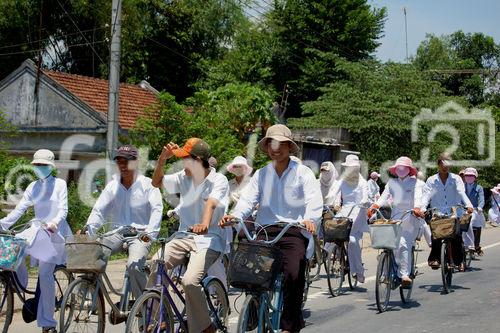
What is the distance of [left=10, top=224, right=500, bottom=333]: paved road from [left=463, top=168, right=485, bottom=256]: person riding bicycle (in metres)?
1.98

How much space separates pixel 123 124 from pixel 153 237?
1877 cm

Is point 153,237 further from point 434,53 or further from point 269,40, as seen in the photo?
point 434,53

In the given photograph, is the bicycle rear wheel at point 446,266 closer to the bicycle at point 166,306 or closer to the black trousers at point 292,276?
the bicycle at point 166,306

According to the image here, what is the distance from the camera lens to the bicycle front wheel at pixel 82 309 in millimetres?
6930

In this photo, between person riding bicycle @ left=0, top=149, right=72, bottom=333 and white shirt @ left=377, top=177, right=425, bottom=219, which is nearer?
person riding bicycle @ left=0, top=149, right=72, bottom=333

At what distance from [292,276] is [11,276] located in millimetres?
2720

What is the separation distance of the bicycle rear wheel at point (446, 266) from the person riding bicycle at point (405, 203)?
2.63 ft

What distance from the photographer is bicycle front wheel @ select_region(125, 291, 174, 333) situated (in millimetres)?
6289

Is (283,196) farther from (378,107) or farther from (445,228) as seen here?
(378,107)

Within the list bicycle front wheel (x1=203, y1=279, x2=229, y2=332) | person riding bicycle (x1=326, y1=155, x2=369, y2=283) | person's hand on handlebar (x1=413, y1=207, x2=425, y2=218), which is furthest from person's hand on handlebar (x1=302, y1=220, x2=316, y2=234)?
person riding bicycle (x1=326, y1=155, x2=369, y2=283)

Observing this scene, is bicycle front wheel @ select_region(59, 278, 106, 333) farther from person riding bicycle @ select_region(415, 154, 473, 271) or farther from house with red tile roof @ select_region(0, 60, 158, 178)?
house with red tile roof @ select_region(0, 60, 158, 178)

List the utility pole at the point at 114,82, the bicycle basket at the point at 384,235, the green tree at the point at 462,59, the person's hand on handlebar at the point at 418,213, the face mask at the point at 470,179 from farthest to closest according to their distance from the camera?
the green tree at the point at 462,59, the face mask at the point at 470,179, the utility pole at the point at 114,82, the person's hand on handlebar at the point at 418,213, the bicycle basket at the point at 384,235

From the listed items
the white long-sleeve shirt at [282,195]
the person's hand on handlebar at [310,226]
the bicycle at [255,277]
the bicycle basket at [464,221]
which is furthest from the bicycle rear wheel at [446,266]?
the bicycle at [255,277]

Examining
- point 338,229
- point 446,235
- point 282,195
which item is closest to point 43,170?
point 282,195
